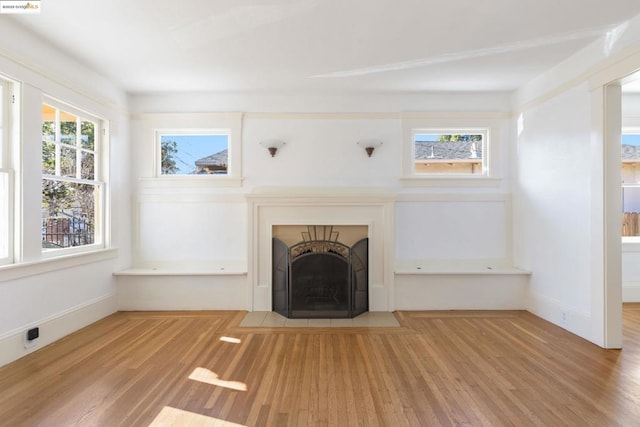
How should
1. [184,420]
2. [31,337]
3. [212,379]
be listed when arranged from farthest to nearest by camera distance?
[31,337] → [212,379] → [184,420]

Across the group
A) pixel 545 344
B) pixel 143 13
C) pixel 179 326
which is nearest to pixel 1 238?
pixel 179 326

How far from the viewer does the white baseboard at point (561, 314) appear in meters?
3.20

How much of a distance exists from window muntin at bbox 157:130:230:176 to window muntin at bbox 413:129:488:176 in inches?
96.7

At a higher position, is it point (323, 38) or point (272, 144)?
point (323, 38)

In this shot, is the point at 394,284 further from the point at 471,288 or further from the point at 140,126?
the point at 140,126

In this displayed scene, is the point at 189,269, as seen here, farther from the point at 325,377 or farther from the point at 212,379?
the point at 325,377

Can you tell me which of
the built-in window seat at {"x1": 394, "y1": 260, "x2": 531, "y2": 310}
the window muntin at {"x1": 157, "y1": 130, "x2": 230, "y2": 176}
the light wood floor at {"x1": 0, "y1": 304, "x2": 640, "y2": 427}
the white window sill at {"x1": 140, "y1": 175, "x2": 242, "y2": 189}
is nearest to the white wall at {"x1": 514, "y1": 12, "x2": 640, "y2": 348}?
the built-in window seat at {"x1": 394, "y1": 260, "x2": 531, "y2": 310}

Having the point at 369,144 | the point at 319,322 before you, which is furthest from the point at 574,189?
the point at 319,322

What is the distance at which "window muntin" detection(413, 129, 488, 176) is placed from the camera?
445 cm

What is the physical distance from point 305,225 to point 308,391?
220 centimetres

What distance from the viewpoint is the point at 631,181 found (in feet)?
15.1

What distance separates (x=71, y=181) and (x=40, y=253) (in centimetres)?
79

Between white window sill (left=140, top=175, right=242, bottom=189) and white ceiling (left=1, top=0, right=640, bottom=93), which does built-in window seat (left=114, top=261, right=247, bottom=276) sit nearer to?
white window sill (left=140, top=175, right=242, bottom=189)

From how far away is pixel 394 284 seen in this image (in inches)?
163
